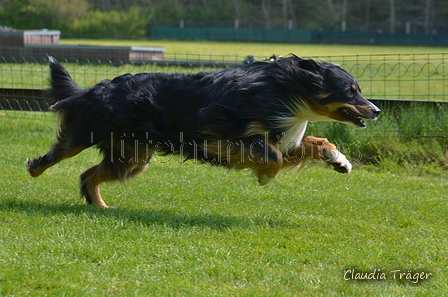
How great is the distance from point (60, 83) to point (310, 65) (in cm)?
252

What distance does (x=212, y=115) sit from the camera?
4961mm

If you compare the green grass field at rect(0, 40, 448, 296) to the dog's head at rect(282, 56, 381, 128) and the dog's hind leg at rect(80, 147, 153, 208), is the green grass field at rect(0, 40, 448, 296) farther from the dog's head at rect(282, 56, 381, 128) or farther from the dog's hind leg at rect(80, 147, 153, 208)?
the dog's head at rect(282, 56, 381, 128)

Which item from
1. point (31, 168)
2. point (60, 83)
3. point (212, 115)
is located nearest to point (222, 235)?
point (212, 115)

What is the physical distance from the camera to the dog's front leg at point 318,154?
5301 millimetres

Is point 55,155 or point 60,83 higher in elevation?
point 60,83

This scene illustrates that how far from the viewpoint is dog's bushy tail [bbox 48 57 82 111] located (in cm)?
557

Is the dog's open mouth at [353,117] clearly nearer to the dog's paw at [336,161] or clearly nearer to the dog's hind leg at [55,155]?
the dog's paw at [336,161]

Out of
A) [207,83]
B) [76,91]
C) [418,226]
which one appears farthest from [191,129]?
[418,226]

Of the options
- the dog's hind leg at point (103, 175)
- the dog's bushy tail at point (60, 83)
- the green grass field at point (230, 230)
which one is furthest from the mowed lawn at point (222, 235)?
the dog's bushy tail at point (60, 83)

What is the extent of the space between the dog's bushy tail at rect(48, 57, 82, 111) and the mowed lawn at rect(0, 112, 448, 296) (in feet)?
3.48

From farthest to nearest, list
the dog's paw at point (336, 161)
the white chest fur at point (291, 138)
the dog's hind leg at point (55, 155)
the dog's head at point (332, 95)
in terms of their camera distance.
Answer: the dog's hind leg at point (55, 155) → the dog's paw at point (336, 161) → the white chest fur at point (291, 138) → the dog's head at point (332, 95)

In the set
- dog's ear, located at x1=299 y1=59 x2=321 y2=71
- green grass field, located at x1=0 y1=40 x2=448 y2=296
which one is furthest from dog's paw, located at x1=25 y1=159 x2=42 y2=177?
dog's ear, located at x1=299 y1=59 x2=321 y2=71

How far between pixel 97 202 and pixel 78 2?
5079 cm

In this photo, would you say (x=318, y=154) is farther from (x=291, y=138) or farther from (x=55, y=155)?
(x=55, y=155)
